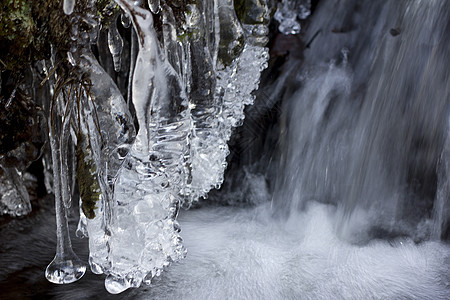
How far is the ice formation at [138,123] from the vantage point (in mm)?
1505

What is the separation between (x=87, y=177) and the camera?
1.70m

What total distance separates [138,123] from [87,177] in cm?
27

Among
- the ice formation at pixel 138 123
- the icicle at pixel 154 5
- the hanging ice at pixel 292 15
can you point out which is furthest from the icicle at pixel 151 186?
the hanging ice at pixel 292 15

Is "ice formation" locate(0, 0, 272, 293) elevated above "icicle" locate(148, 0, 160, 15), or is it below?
below

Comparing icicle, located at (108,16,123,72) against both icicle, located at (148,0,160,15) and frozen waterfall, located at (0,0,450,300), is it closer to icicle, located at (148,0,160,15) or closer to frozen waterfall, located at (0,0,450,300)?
frozen waterfall, located at (0,0,450,300)

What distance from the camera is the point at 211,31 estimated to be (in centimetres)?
190

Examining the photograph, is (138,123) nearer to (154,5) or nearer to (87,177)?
(87,177)

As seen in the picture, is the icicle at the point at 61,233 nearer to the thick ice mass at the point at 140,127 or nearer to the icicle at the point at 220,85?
the thick ice mass at the point at 140,127

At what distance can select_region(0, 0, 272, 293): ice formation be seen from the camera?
1.50 m

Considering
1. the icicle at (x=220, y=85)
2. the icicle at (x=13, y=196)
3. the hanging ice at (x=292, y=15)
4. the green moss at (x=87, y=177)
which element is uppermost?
the hanging ice at (x=292, y=15)

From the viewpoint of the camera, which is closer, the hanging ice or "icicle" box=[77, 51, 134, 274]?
"icicle" box=[77, 51, 134, 274]

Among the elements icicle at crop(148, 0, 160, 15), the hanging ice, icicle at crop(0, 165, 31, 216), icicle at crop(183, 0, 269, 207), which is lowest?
icicle at crop(0, 165, 31, 216)

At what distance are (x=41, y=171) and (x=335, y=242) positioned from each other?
165cm

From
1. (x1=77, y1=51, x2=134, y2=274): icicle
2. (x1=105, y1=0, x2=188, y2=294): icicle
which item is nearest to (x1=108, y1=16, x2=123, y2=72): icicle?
(x1=77, y1=51, x2=134, y2=274): icicle
